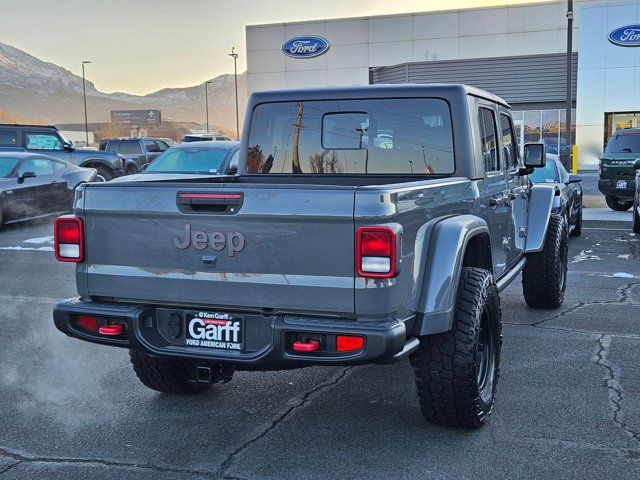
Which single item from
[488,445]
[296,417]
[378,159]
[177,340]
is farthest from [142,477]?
[378,159]

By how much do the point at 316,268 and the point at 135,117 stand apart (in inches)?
5746

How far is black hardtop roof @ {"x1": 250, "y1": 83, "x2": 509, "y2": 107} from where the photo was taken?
4.75 m

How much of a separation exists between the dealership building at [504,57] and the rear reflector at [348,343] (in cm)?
3021

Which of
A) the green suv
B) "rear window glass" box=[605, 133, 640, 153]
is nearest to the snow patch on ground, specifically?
the green suv

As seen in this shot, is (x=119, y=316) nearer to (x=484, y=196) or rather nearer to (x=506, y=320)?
(x=484, y=196)

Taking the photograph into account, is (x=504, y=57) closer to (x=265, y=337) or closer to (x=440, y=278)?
(x=440, y=278)

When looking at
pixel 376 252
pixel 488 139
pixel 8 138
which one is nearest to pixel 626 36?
pixel 8 138

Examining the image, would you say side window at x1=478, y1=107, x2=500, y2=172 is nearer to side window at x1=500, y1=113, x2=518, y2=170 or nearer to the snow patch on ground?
side window at x1=500, y1=113, x2=518, y2=170

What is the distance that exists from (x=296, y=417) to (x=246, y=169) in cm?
191

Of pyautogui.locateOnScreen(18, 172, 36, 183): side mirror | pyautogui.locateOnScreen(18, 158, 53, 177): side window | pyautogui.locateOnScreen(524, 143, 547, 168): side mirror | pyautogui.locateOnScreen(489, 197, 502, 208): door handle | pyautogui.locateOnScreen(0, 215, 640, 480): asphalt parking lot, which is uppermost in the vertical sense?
pyautogui.locateOnScreen(524, 143, 547, 168): side mirror

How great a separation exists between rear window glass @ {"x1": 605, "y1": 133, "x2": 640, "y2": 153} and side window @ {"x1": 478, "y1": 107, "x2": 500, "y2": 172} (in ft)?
36.5

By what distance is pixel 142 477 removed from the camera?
3533 mm

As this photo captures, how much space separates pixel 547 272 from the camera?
6785 mm

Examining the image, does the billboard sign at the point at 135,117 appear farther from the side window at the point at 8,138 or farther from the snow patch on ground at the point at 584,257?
the snow patch on ground at the point at 584,257
